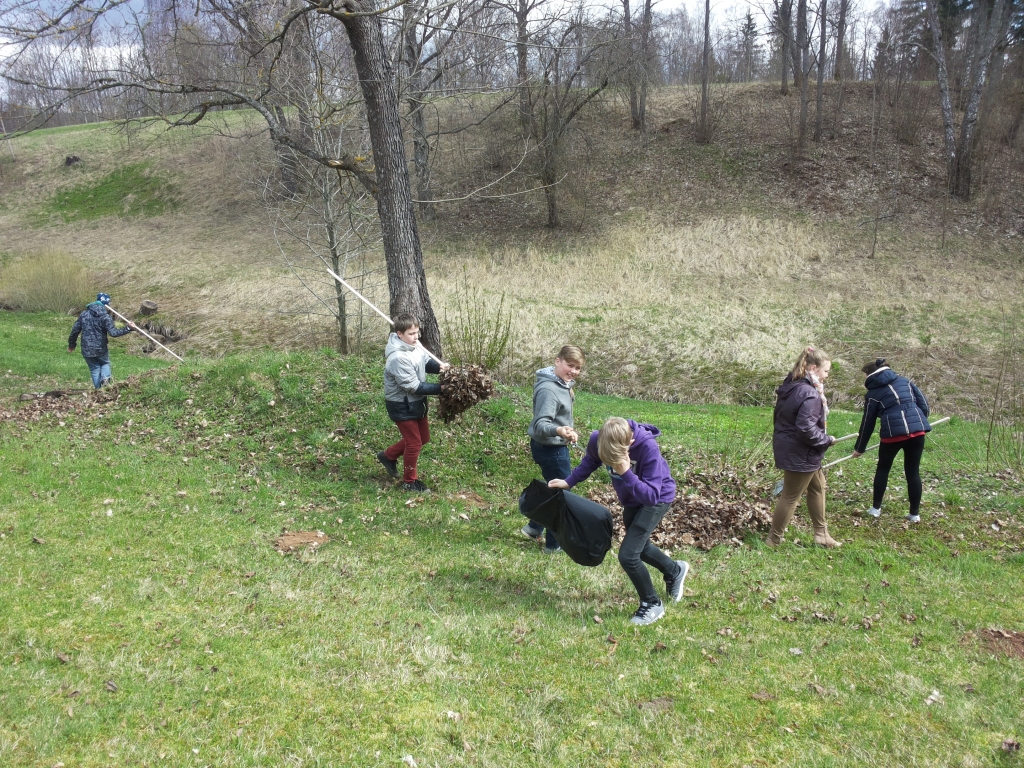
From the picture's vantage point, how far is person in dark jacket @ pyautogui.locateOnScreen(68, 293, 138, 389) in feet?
42.2

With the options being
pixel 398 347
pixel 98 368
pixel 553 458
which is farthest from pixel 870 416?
pixel 98 368

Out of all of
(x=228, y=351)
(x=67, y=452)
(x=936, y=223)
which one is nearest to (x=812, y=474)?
(x=67, y=452)

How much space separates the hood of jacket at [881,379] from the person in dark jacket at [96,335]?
1236 centimetres

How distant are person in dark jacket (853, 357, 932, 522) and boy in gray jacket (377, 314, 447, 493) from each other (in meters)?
5.06

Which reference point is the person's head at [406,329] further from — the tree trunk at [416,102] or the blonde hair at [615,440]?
the tree trunk at [416,102]

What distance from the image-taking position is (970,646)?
530 centimetres

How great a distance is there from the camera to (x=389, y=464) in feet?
28.3

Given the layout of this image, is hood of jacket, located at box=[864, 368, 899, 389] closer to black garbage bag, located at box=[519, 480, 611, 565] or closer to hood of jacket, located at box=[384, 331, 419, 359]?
black garbage bag, located at box=[519, 480, 611, 565]

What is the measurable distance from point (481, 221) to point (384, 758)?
28.5 meters

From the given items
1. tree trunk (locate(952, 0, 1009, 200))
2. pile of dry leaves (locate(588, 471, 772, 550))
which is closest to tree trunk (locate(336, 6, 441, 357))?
pile of dry leaves (locate(588, 471, 772, 550))

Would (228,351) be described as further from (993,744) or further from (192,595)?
(993,744)

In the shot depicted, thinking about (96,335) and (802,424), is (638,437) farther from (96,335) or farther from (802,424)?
(96,335)

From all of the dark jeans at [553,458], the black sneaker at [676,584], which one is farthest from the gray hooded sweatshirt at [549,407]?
the black sneaker at [676,584]

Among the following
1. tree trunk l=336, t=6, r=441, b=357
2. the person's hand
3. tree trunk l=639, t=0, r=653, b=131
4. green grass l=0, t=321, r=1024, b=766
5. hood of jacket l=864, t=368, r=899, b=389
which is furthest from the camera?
tree trunk l=639, t=0, r=653, b=131
